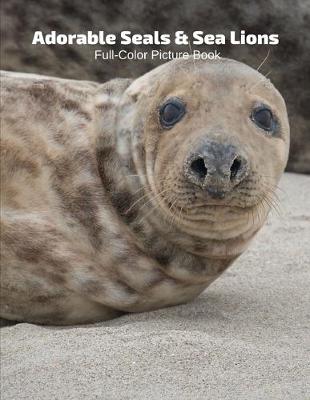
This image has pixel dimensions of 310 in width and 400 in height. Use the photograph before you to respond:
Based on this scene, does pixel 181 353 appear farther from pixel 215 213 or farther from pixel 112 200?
pixel 112 200

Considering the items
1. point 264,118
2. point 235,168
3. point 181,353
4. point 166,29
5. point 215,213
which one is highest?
point 166,29

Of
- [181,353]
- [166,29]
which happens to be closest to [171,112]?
[181,353]

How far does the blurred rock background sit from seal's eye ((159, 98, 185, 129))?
110 inches

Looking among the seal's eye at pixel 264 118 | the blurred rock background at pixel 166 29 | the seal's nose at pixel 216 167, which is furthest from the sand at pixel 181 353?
the blurred rock background at pixel 166 29

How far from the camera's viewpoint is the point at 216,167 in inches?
130

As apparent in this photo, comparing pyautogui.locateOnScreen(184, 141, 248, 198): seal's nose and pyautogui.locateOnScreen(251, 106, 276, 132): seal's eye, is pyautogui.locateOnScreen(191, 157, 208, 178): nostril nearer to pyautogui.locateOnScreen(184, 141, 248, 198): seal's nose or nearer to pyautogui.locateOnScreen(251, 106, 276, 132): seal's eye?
pyautogui.locateOnScreen(184, 141, 248, 198): seal's nose

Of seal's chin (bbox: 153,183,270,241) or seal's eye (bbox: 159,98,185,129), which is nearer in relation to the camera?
seal's chin (bbox: 153,183,270,241)

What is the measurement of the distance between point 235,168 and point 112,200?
2.24 feet

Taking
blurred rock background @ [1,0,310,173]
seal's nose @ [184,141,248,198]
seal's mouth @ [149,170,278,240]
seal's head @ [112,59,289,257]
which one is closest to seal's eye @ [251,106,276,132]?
seal's head @ [112,59,289,257]

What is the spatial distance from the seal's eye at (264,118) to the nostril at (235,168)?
14.0 inches

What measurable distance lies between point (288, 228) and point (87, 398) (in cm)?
257

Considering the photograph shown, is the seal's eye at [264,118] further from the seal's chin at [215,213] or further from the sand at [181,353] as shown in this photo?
the sand at [181,353]

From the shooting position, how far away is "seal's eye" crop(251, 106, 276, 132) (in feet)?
12.1

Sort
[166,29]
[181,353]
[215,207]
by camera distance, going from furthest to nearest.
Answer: [166,29], [215,207], [181,353]
